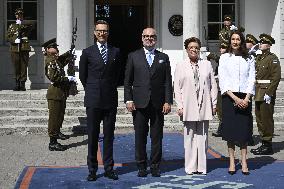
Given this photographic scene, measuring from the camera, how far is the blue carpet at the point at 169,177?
729 centimetres

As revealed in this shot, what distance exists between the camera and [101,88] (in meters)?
7.69

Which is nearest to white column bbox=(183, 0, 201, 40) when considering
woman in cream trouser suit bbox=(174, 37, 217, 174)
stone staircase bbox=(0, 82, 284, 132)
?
stone staircase bbox=(0, 82, 284, 132)

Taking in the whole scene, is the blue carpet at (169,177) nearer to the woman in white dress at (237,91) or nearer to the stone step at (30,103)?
the woman in white dress at (237,91)

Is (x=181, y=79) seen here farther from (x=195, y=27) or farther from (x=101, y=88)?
(x=195, y=27)

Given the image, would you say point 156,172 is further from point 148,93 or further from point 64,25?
point 64,25

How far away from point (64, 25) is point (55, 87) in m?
4.37

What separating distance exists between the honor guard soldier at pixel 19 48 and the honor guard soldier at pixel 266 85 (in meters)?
7.92

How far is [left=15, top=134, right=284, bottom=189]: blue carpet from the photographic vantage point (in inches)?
287

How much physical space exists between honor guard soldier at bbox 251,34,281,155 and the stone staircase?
289cm

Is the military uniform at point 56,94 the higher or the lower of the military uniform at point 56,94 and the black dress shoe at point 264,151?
the higher

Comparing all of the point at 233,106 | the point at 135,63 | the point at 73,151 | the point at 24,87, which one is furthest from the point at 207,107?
the point at 24,87

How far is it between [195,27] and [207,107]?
253 inches

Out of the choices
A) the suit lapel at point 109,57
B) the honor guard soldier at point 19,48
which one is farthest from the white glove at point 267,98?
the honor guard soldier at point 19,48

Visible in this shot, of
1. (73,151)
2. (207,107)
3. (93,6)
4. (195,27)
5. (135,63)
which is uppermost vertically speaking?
(93,6)
